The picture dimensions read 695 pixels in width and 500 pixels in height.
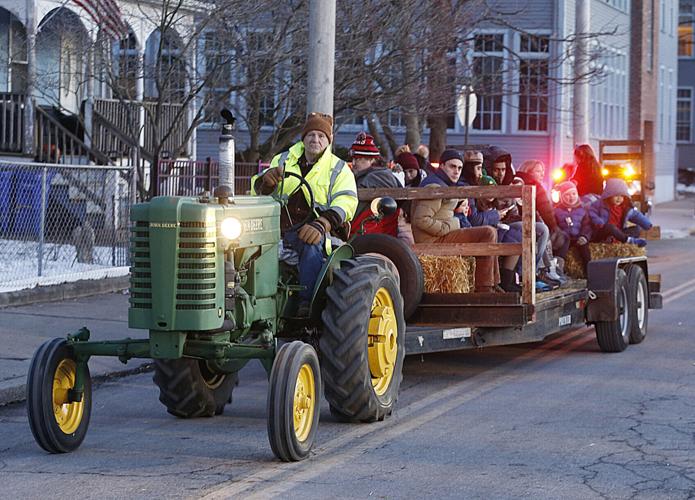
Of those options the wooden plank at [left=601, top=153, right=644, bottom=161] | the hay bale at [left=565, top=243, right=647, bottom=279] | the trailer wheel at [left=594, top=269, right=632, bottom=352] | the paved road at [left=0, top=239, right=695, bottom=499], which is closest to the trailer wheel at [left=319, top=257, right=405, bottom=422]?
the paved road at [left=0, top=239, right=695, bottom=499]

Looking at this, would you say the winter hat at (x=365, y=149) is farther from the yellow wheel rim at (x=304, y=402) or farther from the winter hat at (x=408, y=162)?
the yellow wheel rim at (x=304, y=402)

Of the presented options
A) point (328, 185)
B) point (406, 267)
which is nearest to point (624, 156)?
point (406, 267)

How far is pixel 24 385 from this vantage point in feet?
34.7

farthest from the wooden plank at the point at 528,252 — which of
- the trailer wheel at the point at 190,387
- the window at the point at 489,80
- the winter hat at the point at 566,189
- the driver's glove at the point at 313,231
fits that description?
the window at the point at 489,80

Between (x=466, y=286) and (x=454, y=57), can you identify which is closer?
(x=466, y=286)

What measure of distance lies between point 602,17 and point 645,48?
22.4 ft

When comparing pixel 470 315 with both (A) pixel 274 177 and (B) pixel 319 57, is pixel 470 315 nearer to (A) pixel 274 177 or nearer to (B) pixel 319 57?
(A) pixel 274 177

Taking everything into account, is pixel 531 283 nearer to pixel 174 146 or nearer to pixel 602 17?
pixel 174 146

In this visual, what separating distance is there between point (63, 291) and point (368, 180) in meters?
5.57

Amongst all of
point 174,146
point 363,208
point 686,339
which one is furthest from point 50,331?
point 174,146

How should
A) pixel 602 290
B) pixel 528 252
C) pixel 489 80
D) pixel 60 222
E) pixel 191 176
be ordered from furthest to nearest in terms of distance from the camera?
pixel 489 80 → pixel 191 176 → pixel 60 222 → pixel 602 290 → pixel 528 252

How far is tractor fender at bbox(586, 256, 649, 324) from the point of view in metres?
12.9

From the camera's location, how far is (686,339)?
1415 centimetres

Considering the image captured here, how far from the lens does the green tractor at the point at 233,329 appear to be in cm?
788
